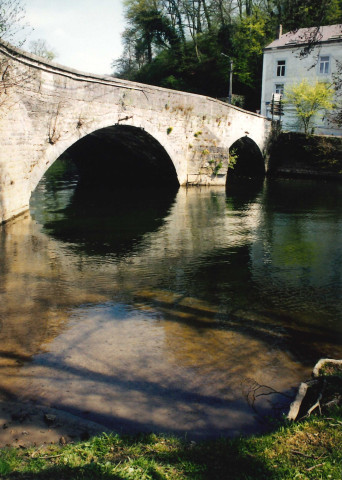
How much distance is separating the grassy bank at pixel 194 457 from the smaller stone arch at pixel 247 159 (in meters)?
21.4

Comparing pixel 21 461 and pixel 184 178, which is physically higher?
pixel 184 178

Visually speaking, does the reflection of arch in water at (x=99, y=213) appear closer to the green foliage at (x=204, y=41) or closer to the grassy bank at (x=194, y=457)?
the grassy bank at (x=194, y=457)

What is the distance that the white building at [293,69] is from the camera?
31.9m

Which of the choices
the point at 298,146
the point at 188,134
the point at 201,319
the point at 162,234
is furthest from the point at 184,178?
the point at 201,319

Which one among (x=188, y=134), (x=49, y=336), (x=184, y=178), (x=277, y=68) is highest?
(x=277, y=68)

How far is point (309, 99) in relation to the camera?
98.3 feet

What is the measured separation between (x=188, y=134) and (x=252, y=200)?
3583 mm

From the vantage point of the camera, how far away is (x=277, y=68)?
114 feet

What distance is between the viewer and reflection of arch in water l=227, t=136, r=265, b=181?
24.2 m

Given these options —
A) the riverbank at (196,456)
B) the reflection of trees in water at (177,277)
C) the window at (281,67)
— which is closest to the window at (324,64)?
the window at (281,67)

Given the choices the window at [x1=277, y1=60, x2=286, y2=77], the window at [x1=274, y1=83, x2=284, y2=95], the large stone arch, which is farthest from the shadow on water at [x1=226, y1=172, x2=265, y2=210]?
the window at [x1=277, y1=60, x2=286, y2=77]

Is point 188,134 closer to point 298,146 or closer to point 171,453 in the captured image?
point 298,146

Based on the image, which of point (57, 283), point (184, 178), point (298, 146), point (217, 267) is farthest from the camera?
point (298, 146)

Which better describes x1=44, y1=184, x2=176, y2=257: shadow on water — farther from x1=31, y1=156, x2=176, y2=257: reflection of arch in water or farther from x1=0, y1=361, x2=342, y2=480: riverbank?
x1=0, y1=361, x2=342, y2=480: riverbank
